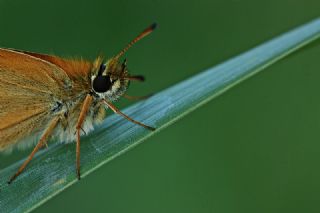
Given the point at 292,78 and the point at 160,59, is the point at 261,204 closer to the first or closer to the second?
the point at 292,78

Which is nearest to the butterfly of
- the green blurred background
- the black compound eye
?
the black compound eye

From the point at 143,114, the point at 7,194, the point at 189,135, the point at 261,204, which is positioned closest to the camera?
the point at 7,194

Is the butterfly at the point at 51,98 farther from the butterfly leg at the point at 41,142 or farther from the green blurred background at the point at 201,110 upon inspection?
the green blurred background at the point at 201,110

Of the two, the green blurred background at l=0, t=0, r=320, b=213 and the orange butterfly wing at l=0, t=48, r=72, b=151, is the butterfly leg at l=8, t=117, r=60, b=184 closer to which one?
the orange butterfly wing at l=0, t=48, r=72, b=151

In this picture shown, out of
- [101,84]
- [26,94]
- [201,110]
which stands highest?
[201,110]

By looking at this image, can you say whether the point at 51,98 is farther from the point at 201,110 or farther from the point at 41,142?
the point at 201,110

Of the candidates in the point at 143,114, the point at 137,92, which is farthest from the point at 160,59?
the point at 143,114

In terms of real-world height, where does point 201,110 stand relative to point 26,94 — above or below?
above

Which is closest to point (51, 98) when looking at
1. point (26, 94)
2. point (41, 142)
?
point (26, 94)
